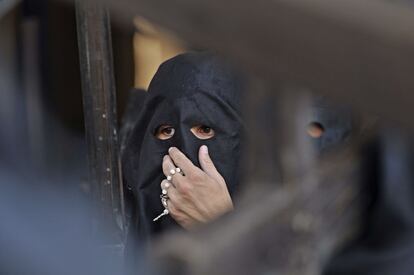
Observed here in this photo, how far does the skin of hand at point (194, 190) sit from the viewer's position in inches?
59.1

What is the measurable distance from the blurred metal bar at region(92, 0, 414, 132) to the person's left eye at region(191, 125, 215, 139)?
3.48 ft

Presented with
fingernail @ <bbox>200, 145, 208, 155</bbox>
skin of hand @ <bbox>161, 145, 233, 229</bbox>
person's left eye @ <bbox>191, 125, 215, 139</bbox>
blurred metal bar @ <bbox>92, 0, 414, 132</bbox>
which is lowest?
blurred metal bar @ <bbox>92, 0, 414, 132</bbox>

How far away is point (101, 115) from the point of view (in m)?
1.44

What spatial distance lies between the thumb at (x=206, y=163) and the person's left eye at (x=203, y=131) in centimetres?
3

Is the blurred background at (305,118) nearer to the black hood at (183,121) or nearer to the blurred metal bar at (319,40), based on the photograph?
the blurred metal bar at (319,40)

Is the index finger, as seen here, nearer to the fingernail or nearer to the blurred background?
the fingernail

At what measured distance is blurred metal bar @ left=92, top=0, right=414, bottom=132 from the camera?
0.47 metres

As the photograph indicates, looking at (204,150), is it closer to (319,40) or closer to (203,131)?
(203,131)

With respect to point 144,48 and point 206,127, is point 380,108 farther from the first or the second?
point 144,48

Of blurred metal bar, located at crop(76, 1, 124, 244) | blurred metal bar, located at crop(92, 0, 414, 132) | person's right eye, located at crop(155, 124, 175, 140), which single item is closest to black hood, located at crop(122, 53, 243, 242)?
person's right eye, located at crop(155, 124, 175, 140)

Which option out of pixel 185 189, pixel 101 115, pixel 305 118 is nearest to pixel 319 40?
pixel 305 118

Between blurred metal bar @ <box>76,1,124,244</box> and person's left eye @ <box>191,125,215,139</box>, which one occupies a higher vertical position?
person's left eye @ <box>191,125,215,139</box>

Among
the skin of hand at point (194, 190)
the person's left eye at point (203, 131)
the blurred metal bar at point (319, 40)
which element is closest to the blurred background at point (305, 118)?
the blurred metal bar at point (319, 40)

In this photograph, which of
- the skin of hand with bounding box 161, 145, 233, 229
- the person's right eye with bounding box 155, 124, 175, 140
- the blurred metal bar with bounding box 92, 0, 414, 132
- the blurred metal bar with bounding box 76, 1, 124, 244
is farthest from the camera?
the person's right eye with bounding box 155, 124, 175, 140
